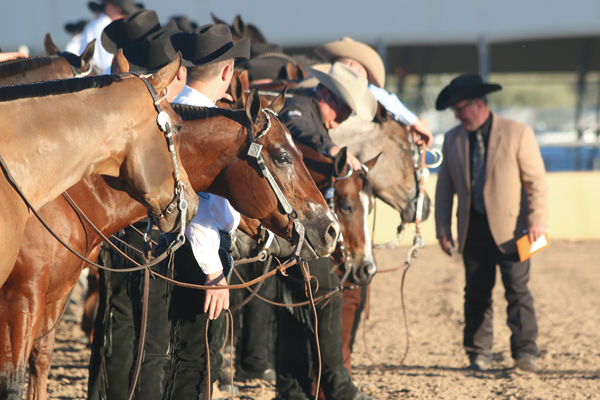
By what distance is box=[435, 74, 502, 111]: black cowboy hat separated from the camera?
5.22 m

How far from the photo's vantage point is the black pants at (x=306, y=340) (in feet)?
12.3

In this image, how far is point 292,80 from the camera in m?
5.49

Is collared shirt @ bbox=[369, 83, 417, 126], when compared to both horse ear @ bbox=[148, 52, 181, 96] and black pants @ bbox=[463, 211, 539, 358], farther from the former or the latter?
horse ear @ bbox=[148, 52, 181, 96]

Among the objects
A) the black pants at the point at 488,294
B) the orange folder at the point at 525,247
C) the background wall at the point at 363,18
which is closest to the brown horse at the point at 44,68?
the black pants at the point at 488,294

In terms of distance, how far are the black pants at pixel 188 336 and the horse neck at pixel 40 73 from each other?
4.78 ft

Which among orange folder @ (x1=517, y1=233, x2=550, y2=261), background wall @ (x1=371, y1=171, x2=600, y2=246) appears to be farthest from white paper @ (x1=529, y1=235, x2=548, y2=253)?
background wall @ (x1=371, y1=171, x2=600, y2=246)

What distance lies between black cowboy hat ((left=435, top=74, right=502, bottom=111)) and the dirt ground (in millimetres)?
2243

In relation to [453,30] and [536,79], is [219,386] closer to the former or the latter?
[453,30]

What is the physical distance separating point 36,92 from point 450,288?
6.66m

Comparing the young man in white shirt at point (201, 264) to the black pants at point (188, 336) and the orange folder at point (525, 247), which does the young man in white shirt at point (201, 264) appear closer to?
the black pants at point (188, 336)

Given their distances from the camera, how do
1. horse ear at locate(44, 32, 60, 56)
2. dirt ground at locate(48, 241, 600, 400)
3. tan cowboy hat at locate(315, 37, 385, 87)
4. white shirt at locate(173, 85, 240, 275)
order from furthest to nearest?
tan cowboy hat at locate(315, 37, 385, 87), dirt ground at locate(48, 241, 600, 400), horse ear at locate(44, 32, 60, 56), white shirt at locate(173, 85, 240, 275)

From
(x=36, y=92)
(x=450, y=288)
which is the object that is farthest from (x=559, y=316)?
(x=36, y=92)

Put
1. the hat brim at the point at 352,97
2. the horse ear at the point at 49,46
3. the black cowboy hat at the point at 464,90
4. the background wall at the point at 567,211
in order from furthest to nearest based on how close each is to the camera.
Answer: the background wall at the point at 567,211 → the black cowboy hat at the point at 464,90 → the horse ear at the point at 49,46 → the hat brim at the point at 352,97

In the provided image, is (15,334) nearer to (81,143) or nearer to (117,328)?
(117,328)
